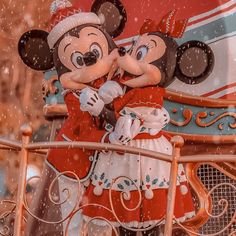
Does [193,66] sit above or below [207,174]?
above

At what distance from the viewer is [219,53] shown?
3658 millimetres

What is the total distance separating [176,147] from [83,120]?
0.66 meters

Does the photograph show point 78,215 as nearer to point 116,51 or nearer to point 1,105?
point 116,51

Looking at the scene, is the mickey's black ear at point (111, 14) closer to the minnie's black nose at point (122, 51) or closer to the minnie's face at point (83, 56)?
the minnie's face at point (83, 56)

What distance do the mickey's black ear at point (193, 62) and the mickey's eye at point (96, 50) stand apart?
36 centimetres

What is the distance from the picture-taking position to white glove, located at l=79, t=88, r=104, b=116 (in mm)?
3006

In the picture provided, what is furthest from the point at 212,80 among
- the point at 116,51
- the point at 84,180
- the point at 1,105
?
the point at 1,105

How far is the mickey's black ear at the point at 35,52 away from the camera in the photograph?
339cm

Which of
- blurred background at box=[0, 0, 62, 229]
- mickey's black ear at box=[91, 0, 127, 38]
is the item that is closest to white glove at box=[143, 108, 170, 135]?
mickey's black ear at box=[91, 0, 127, 38]


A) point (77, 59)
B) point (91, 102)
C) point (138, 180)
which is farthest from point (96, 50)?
point (138, 180)

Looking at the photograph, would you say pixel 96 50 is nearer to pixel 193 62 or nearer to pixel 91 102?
pixel 91 102

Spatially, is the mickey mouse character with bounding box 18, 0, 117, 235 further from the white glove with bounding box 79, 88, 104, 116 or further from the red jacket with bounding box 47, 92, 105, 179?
the white glove with bounding box 79, 88, 104, 116

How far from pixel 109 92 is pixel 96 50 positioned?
261 mm

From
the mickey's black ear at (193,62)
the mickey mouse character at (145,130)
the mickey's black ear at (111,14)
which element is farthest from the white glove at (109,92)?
the mickey's black ear at (111,14)
